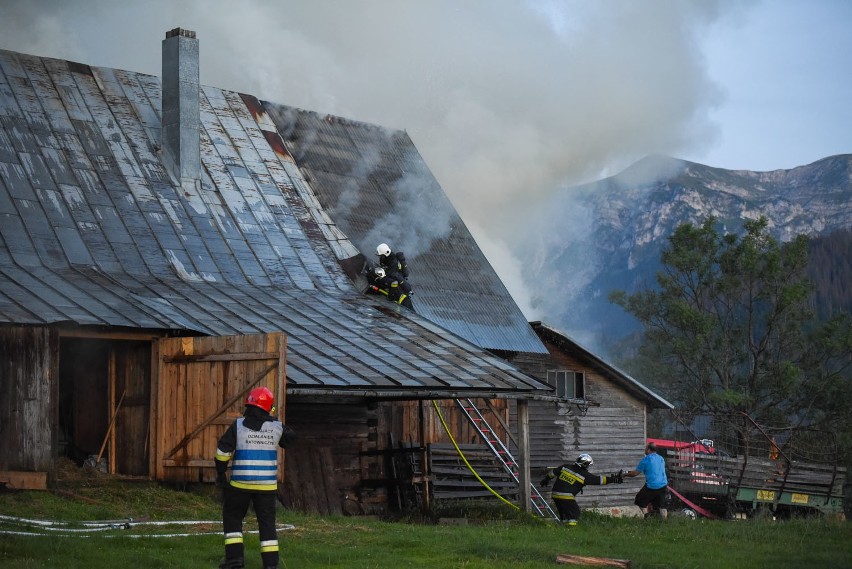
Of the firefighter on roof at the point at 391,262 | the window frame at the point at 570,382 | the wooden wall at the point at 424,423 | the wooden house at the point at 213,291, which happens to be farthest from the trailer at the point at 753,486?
the firefighter on roof at the point at 391,262

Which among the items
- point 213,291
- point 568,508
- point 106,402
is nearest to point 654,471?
point 568,508

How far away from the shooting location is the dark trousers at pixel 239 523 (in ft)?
37.6

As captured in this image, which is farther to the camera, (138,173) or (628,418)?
(628,418)

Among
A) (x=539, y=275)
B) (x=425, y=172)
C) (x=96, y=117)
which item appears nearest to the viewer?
(x=96, y=117)

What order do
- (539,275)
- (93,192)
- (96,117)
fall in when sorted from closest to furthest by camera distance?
(93,192) < (96,117) < (539,275)

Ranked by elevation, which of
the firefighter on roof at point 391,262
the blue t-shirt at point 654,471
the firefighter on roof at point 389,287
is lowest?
the blue t-shirt at point 654,471

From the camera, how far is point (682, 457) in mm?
34156

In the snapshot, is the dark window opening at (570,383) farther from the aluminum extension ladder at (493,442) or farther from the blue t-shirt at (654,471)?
the blue t-shirt at (654,471)

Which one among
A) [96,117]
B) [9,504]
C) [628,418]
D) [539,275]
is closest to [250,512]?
[9,504]

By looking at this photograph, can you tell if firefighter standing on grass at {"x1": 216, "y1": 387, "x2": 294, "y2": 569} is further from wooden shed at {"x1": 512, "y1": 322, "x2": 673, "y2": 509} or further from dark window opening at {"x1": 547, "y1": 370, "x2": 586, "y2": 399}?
A: dark window opening at {"x1": 547, "y1": 370, "x2": 586, "y2": 399}

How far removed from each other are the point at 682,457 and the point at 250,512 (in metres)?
20.1

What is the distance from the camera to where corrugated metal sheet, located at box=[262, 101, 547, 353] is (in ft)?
86.5

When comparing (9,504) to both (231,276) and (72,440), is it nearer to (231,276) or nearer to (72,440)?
(72,440)

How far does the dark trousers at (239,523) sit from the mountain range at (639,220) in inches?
3828
